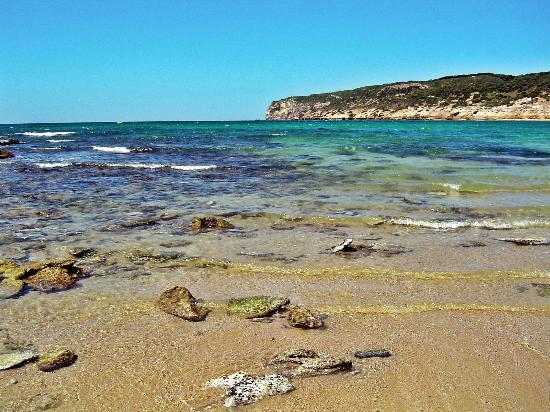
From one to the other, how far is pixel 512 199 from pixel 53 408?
1259cm

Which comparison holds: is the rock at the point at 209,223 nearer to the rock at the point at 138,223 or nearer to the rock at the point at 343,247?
the rock at the point at 138,223

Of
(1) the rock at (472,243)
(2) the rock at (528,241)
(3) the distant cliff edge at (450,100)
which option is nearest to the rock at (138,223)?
(1) the rock at (472,243)

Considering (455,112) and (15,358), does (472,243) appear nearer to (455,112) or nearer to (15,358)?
(15,358)

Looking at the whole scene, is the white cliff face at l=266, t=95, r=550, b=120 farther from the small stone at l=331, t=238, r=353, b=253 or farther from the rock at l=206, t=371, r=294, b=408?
the rock at l=206, t=371, r=294, b=408

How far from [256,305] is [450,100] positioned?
133654 millimetres

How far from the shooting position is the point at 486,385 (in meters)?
4.05

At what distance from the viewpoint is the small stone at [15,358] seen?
428cm

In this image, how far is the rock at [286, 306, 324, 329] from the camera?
5.12 m

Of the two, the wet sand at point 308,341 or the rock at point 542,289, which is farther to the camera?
the rock at point 542,289

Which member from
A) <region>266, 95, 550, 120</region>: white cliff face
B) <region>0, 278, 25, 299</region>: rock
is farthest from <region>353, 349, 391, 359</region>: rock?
<region>266, 95, 550, 120</region>: white cliff face

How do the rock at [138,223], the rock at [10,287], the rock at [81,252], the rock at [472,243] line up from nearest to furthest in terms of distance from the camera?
the rock at [10,287]
the rock at [81,252]
the rock at [472,243]
the rock at [138,223]

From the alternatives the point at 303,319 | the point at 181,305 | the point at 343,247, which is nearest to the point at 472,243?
the point at 343,247

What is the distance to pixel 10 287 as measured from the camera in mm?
6207

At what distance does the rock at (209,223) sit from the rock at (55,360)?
5.25 meters
